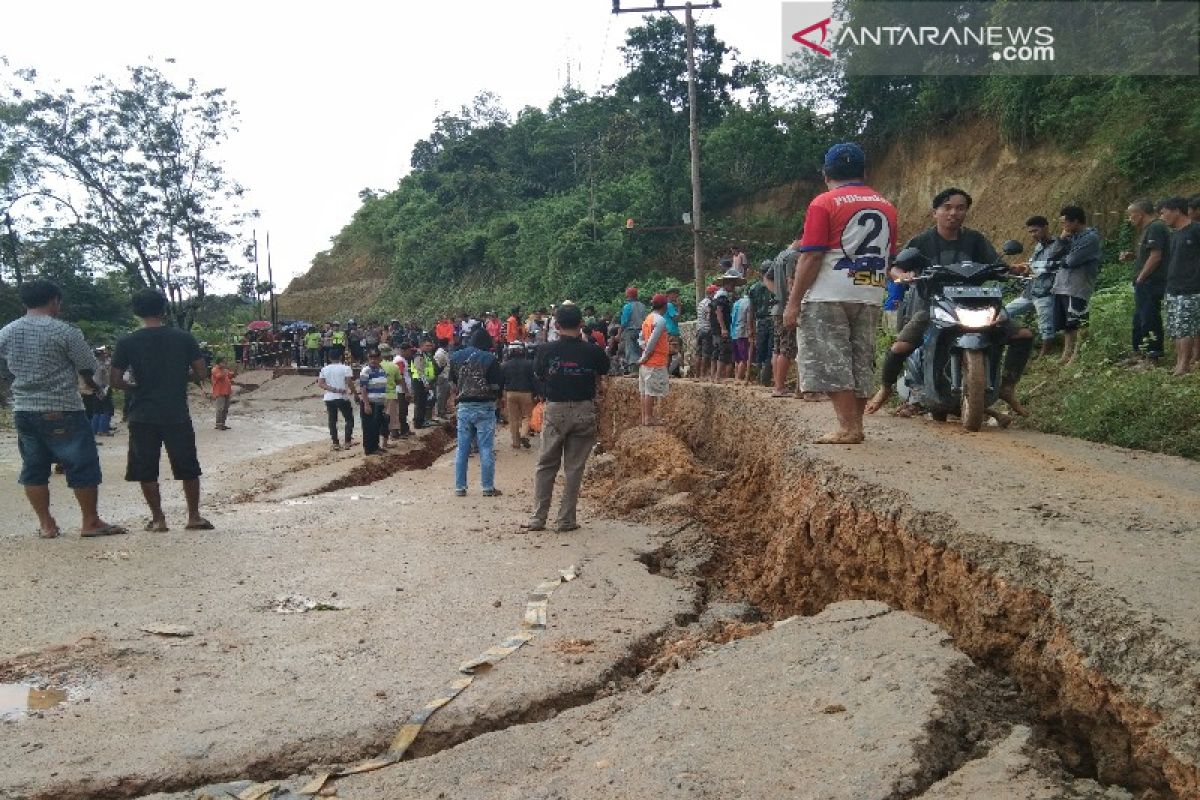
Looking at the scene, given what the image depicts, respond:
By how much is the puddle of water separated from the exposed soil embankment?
348cm

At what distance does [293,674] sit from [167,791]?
0.93 m

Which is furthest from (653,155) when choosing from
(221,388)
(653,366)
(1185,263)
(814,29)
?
(1185,263)

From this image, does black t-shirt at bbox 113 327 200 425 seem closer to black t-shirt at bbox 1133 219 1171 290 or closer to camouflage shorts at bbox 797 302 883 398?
camouflage shorts at bbox 797 302 883 398

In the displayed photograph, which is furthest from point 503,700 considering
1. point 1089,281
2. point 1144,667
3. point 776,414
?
point 1089,281

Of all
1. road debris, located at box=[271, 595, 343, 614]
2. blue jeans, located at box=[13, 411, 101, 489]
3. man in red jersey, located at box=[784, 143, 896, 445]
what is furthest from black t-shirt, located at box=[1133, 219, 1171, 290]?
blue jeans, located at box=[13, 411, 101, 489]

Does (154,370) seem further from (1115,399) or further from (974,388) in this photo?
(1115,399)

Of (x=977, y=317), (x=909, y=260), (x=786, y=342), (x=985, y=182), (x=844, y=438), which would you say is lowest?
(x=844, y=438)

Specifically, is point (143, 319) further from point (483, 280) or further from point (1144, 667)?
point (483, 280)

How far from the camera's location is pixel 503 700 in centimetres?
358

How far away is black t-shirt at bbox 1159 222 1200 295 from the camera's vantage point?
699 centimetres

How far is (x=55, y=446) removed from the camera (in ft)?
21.6

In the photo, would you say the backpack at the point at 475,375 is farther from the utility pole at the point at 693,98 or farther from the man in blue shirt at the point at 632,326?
the utility pole at the point at 693,98

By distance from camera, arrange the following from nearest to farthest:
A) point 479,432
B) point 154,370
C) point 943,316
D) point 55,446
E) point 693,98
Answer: point 943,316 → point 55,446 → point 154,370 → point 479,432 → point 693,98

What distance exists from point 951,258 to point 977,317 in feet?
2.15
